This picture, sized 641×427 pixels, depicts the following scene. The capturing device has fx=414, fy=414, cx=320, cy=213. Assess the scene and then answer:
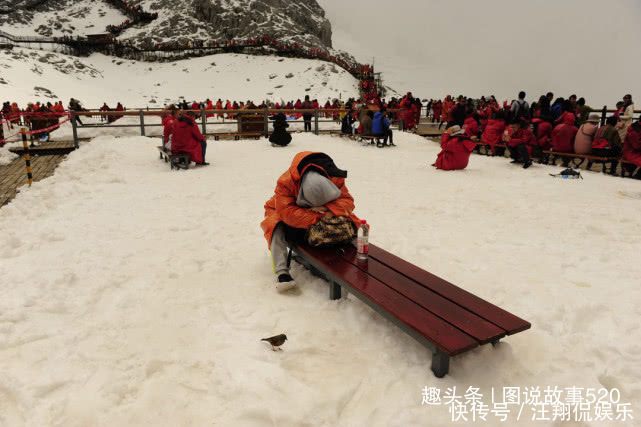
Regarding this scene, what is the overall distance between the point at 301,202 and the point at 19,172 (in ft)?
27.4

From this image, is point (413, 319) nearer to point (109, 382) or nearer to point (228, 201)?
point (109, 382)

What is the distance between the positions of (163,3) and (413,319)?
65.2 m

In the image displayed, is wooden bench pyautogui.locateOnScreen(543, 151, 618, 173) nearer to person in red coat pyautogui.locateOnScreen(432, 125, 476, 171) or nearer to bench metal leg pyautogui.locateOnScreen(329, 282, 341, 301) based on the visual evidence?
person in red coat pyautogui.locateOnScreen(432, 125, 476, 171)

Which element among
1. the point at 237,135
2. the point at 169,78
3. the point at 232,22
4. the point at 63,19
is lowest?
the point at 237,135

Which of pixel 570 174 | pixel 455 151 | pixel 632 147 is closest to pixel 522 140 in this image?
pixel 570 174

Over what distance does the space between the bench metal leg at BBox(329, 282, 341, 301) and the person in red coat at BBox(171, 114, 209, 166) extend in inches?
284

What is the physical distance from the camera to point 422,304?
2.76m

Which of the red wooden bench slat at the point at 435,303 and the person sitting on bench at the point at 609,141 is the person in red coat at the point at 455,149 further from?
the red wooden bench slat at the point at 435,303

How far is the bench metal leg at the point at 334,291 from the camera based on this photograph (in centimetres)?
350

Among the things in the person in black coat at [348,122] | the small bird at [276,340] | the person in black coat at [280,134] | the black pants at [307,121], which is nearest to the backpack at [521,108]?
the person in black coat at [348,122]

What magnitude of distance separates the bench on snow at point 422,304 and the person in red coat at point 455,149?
6.52 m

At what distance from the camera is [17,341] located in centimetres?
281

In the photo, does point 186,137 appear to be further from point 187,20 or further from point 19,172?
point 187,20

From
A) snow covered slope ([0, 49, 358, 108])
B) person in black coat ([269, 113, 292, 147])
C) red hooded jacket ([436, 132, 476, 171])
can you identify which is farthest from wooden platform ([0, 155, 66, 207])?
snow covered slope ([0, 49, 358, 108])
